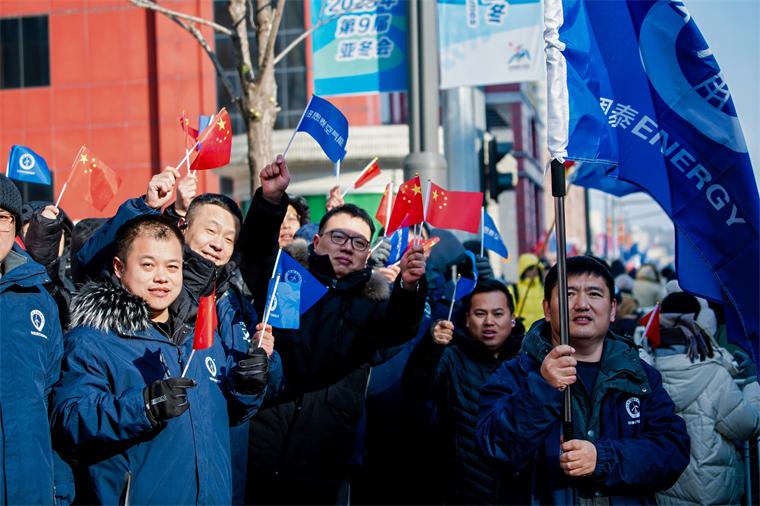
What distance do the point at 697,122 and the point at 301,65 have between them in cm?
1930

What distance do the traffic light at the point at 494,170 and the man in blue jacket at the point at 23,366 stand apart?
7.64 m

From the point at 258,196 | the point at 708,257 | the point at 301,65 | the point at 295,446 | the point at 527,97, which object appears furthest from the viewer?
the point at 527,97

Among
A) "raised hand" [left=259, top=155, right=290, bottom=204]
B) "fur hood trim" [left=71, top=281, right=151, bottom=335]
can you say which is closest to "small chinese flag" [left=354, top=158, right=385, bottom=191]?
"raised hand" [left=259, top=155, right=290, bottom=204]

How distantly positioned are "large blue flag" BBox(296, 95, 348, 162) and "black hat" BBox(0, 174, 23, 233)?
71.6 inches

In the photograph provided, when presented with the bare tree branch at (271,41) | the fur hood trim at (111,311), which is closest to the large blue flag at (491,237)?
the bare tree branch at (271,41)

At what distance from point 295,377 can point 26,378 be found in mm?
1833

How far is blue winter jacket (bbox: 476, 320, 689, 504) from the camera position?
4027 mm

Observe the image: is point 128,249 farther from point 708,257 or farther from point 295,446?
point 708,257

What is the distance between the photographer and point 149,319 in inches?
167

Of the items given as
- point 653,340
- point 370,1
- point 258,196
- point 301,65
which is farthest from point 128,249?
point 301,65

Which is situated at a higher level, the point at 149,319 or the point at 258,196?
the point at 258,196

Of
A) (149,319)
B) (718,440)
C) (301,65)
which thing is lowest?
(718,440)

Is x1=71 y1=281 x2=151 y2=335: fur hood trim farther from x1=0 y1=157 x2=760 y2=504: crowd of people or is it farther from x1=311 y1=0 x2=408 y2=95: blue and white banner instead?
x1=311 y1=0 x2=408 y2=95: blue and white banner

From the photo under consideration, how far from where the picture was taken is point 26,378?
12.5 feet
